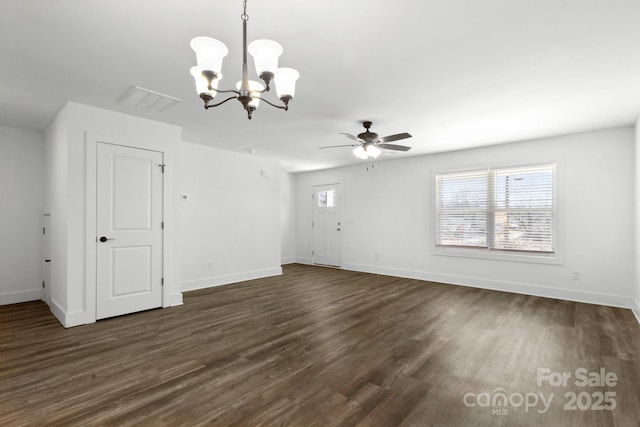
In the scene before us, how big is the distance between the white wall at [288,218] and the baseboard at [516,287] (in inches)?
98.8

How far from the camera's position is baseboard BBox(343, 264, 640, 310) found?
4.38m

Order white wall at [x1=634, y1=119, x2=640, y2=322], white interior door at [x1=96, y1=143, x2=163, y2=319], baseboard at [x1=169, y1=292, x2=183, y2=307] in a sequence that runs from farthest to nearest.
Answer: baseboard at [x1=169, y1=292, x2=183, y2=307] → white wall at [x1=634, y1=119, x2=640, y2=322] → white interior door at [x1=96, y1=143, x2=163, y2=319]

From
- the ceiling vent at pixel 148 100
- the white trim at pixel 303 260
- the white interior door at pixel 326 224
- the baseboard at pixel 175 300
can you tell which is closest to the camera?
the ceiling vent at pixel 148 100

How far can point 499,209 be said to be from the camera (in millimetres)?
5355

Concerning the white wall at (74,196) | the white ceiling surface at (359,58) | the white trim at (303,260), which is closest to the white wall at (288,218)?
→ the white trim at (303,260)

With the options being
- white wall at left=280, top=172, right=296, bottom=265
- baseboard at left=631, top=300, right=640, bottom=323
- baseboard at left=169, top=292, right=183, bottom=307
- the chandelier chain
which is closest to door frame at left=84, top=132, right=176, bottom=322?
baseboard at left=169, top=292, right=183, bottom=307

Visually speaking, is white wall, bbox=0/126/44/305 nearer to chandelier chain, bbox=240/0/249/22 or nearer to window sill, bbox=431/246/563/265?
chandelier chain, bbox=240/0/249/22

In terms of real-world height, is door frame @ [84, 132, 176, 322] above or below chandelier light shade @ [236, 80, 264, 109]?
below

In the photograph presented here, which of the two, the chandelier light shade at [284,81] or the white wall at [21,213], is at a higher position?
the chandelier light shade at [284,81]

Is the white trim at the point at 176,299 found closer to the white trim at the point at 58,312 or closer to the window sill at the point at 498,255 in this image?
the white trim at the point at 58,312

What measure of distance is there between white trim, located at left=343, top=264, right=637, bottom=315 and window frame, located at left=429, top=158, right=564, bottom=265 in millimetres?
424

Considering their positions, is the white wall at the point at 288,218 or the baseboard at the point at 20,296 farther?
the white wall at the point at 288,218

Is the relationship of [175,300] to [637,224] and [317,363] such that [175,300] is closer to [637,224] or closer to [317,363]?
[317,363]

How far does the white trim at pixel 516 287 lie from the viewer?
438cm
